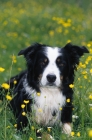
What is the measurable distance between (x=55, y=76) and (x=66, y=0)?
18924 millimetres

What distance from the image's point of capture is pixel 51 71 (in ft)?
12.5

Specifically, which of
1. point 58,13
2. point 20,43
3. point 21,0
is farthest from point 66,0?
point 20,43

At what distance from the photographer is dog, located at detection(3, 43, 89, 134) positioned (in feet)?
13.2

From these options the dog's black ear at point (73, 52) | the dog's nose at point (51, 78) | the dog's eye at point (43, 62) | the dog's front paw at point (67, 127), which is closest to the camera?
the dog's nose at point (51, 78)

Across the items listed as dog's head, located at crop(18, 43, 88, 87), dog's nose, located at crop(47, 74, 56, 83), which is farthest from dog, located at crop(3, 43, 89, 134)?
dog's nose, located at crop(47, 74, 56, 83)

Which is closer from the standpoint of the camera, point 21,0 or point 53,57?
point 53,57

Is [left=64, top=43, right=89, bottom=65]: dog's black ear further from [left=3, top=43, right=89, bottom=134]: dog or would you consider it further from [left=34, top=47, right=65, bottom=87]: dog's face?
[left=34, top=47, right=65, bottom=87]: dog's face

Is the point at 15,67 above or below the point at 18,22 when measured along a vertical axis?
below

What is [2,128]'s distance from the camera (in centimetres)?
373

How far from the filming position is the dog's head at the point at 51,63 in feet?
12.7

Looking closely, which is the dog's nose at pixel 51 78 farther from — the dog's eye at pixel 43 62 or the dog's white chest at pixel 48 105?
the dog's white chest at pixel 48 105

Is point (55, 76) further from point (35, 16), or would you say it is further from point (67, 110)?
point (35, 16)

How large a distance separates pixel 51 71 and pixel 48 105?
62 centimetres

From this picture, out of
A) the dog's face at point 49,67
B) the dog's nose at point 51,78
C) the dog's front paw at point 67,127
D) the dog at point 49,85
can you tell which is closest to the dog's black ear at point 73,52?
the dog at point 49,85
